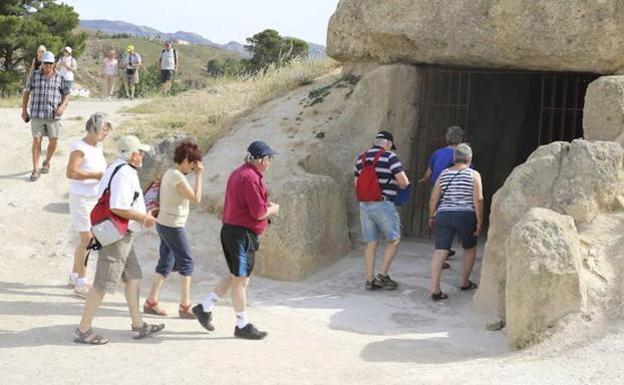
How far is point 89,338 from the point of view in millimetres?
6566

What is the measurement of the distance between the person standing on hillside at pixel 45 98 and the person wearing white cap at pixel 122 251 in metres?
4.36

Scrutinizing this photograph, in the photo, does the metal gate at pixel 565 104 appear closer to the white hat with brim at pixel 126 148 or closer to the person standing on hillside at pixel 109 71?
the white hat with brim at pixel 126 148

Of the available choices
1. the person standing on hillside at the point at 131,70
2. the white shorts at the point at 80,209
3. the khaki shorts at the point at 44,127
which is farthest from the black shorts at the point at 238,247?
the person standing on hillside at the point at 131,70

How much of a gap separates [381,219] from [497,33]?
116 inches

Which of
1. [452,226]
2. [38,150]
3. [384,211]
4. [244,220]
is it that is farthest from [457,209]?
[38,150]

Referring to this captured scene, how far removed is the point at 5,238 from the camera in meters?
9.80

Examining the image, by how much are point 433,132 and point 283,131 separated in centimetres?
201

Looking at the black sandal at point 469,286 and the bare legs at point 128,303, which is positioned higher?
A: the bare legs at point 128,303

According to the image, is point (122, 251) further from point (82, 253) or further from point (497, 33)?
point (497, 33)

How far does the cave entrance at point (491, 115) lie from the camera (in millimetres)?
11336

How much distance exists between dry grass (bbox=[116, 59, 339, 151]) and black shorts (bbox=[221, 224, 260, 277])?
5569mm

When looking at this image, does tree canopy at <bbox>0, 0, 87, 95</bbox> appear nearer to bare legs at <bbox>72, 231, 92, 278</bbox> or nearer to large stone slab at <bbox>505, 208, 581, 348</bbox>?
bare legs at <bbox>72, 231, 92, 278</bbox>

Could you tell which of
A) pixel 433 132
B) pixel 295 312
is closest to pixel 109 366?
pixel 295 312

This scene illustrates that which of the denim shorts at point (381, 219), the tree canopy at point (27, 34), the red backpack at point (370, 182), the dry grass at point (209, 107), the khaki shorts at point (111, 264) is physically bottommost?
the khaki shorts at point (111, 264)
